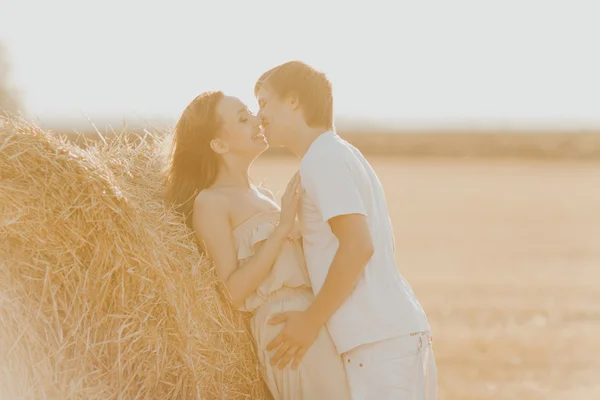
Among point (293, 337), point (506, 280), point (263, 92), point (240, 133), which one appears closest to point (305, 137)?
point (263, 92)

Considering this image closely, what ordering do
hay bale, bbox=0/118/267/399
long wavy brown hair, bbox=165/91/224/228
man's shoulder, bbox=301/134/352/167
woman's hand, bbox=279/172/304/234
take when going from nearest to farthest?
hay bale, bbox=0/118/267/399, man's shoulder, bbox=301/134/352/167, woman's hand, bbox=279/172/304/234, long wavy brown hair, bbox=165/91/224/228

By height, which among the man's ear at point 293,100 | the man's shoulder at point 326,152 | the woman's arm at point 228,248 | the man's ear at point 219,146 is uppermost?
the man's ear at point 293,100

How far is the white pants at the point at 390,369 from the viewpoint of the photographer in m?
3.55

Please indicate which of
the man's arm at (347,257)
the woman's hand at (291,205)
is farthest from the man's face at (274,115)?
the man's arm at (347,257)

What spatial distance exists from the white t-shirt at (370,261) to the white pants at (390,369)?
47 mm

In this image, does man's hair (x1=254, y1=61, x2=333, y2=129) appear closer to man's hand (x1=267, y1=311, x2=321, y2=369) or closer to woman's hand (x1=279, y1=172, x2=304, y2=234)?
woman's hand (x1=279, y1=172, x2=304, y2=234)

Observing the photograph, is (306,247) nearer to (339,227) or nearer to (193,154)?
(339,227)

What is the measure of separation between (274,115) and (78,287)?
1.06 m

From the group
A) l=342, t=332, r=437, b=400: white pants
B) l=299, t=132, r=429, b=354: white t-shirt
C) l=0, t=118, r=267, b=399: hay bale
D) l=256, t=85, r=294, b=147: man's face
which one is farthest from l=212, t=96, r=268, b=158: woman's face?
l=342, t=332, r=437, b=400: white pants

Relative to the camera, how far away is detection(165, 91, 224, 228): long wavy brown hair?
4.07 metres

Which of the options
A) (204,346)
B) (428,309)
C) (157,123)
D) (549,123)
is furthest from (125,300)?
(549,123)

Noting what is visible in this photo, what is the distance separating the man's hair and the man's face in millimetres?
31

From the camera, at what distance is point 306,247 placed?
3793 millimetres

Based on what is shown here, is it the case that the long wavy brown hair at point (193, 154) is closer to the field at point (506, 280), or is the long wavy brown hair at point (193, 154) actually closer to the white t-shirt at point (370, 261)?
the white t-shirt at point (370, 261)
